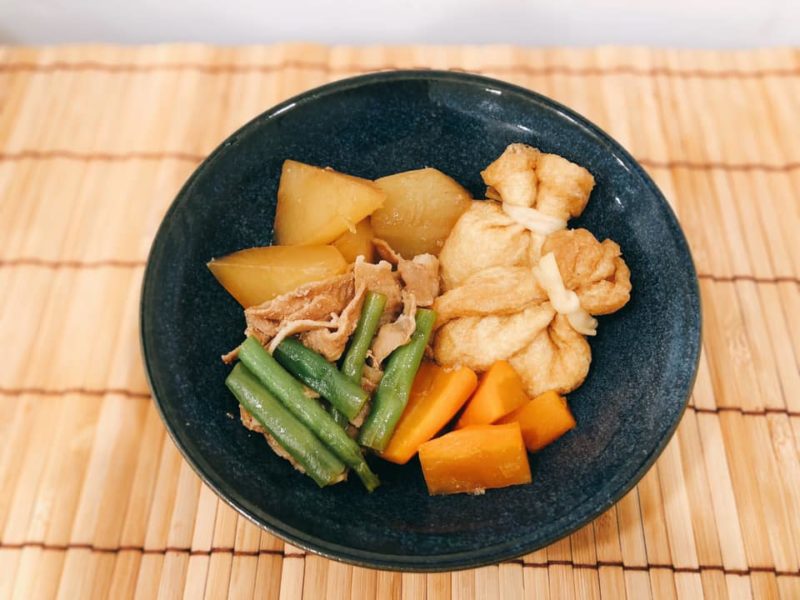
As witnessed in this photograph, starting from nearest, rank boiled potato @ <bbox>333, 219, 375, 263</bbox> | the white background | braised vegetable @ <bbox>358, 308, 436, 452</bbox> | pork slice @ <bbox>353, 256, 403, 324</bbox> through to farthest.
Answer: braised vegetable @ <bbox>358, 308, 436, 452</bbox>, pork slice @ <bbox>353, 256, 403, 324</bbox>, boiled potato @ <bbox>333, 219, 375, 263</bbox>, the white background

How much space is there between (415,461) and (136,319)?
44.8 inches

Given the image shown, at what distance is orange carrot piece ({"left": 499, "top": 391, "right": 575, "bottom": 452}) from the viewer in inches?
74.3

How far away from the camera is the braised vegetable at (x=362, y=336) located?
6.37 ft

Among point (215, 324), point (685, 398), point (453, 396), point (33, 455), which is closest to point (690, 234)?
point (685, 398)

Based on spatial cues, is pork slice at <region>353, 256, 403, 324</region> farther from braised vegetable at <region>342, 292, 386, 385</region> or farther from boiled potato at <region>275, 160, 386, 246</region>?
boiled potato at <region>275, 160, 386, 246</region>

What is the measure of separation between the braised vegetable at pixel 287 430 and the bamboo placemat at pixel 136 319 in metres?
0.36

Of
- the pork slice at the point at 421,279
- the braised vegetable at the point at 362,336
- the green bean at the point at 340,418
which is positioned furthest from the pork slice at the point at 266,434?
the pork slice at the point at 421,279

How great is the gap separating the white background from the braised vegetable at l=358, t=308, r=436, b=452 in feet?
5.88

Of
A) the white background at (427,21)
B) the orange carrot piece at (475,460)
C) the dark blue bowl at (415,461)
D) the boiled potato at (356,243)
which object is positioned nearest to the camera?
the dark blue bowl at (415,461)

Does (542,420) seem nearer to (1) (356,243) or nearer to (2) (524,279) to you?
(2) (524,279)

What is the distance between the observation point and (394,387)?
193 cm

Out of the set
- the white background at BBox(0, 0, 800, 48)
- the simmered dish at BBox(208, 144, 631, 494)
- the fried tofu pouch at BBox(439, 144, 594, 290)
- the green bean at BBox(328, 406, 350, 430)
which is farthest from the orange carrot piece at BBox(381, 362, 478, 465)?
the white background at BBox(0, 0, 800, 48)

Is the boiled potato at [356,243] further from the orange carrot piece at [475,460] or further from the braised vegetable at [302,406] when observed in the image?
the orange carrot piece at [475,460]

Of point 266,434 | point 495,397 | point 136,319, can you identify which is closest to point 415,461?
point 495,397
